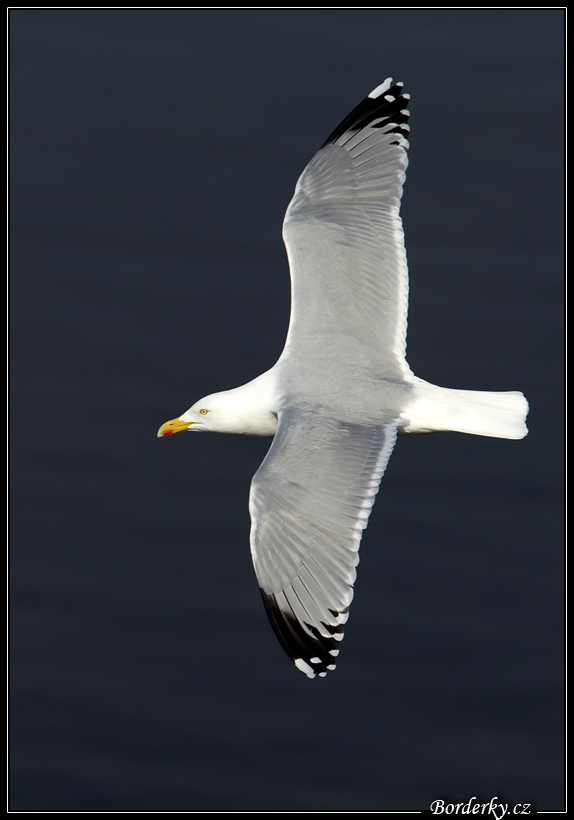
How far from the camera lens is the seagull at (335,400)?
13.7 ft

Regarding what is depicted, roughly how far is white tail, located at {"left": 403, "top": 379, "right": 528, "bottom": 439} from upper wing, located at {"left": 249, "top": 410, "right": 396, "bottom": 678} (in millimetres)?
399

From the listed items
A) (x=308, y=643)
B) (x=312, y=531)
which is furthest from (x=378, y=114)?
(x=308, y=643)

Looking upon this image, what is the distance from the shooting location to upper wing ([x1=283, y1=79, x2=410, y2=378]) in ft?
17.3

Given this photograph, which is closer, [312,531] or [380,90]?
[312,531]

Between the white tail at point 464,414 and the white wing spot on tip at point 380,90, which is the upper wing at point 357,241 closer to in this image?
the white wing spot on tip at point 380,90

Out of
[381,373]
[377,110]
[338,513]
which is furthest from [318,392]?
[377,110]

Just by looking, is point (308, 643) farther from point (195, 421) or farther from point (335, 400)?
point (195, 421)

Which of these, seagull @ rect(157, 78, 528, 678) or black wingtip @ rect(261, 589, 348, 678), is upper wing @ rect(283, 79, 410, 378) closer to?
seagull @ rect(157, 78, 528, 678)

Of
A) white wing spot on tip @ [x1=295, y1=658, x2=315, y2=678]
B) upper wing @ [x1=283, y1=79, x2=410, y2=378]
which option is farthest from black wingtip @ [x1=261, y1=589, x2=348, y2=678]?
upper wing @ [x1=283, y1=79, x2=410, y2=378]

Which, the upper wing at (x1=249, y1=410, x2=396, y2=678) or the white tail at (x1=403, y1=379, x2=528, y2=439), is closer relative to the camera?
the upper wing at (x1=249, y1=410, x2=396, y2=678)

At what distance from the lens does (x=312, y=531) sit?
4.22 meters

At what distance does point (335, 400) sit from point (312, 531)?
0.79 m

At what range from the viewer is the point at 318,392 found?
4840mm

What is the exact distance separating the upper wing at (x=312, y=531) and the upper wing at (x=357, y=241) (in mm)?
852
